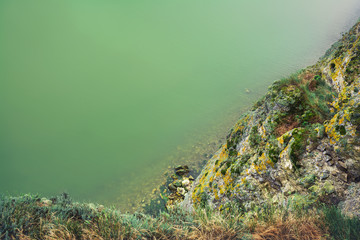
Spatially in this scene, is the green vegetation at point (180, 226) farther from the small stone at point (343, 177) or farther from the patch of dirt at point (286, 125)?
the patch of dirt at point (286, 125)

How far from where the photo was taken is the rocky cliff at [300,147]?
10.5ft

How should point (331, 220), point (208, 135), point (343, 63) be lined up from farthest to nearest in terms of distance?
1. point (208, 135)
2. point (343, 63)
3. point (331, 220)

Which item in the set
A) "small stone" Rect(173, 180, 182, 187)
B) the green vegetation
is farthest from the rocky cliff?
"small stone" Rect(173, 180, 182, 187)

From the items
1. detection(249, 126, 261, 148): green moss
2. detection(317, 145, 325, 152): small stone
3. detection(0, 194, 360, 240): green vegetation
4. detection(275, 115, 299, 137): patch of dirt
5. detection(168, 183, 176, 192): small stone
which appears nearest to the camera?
detection(0, 194, 360, 240): green vegetation

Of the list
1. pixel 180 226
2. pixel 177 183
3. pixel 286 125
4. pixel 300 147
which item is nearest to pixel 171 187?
pixel 177 183

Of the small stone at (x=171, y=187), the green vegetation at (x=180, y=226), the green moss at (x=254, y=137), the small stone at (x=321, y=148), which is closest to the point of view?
the green vegetation at (x=180, y=226)

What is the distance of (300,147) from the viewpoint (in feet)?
12.2

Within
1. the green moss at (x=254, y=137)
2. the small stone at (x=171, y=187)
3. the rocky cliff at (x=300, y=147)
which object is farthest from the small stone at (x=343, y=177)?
the small stone at (x=171, y=187)

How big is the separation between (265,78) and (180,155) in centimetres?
1028

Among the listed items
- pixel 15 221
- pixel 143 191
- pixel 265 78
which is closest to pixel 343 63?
pixel 15 221

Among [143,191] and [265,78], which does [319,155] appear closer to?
[143,191]

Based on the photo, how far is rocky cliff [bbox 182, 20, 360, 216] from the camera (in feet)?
10.5

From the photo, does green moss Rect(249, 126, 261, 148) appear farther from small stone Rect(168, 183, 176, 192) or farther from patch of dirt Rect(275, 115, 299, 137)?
small stone Rect(168, 183, 176, 192)

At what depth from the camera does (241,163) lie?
193 inches
